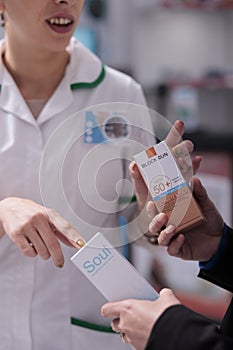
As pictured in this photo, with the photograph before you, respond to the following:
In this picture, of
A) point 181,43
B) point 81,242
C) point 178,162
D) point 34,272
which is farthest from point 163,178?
point 181,43

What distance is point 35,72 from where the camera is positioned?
158 centimetres

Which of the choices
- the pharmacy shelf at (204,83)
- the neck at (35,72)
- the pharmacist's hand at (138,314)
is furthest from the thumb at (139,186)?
the pharmacy shelf at (204,83)

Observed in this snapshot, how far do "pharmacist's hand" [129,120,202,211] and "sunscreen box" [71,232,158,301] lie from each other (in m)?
0.21

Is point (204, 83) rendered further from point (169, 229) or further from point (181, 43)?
point (169, 229)

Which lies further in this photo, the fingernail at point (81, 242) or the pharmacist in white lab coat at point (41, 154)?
the pharmacist in white lab coat at point (41, 154)

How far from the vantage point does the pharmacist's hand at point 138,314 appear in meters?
1.05

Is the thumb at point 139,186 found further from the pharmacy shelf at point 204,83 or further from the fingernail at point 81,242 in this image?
the pharmacy shelf at point 204,83

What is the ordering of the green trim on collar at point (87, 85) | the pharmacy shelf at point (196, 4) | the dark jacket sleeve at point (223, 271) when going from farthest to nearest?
the pharmacy shelf at point (196, 4), the green trim on collar at point (87, 85), the dark jacket sleeve at point (223, 271)

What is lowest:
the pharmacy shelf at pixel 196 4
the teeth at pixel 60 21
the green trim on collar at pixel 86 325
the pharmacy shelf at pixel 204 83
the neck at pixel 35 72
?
the pharmacy shelf at pixel 204 83

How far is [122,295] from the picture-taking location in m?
1.14

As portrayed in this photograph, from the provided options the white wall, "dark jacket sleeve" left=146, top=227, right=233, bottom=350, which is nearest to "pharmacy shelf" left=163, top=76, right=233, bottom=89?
the white wall

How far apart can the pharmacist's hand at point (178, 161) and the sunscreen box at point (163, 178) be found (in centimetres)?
4

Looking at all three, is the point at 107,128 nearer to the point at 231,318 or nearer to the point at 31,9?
the point at 31,9

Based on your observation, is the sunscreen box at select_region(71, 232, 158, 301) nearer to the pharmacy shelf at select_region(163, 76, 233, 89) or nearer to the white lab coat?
the white lab coat
